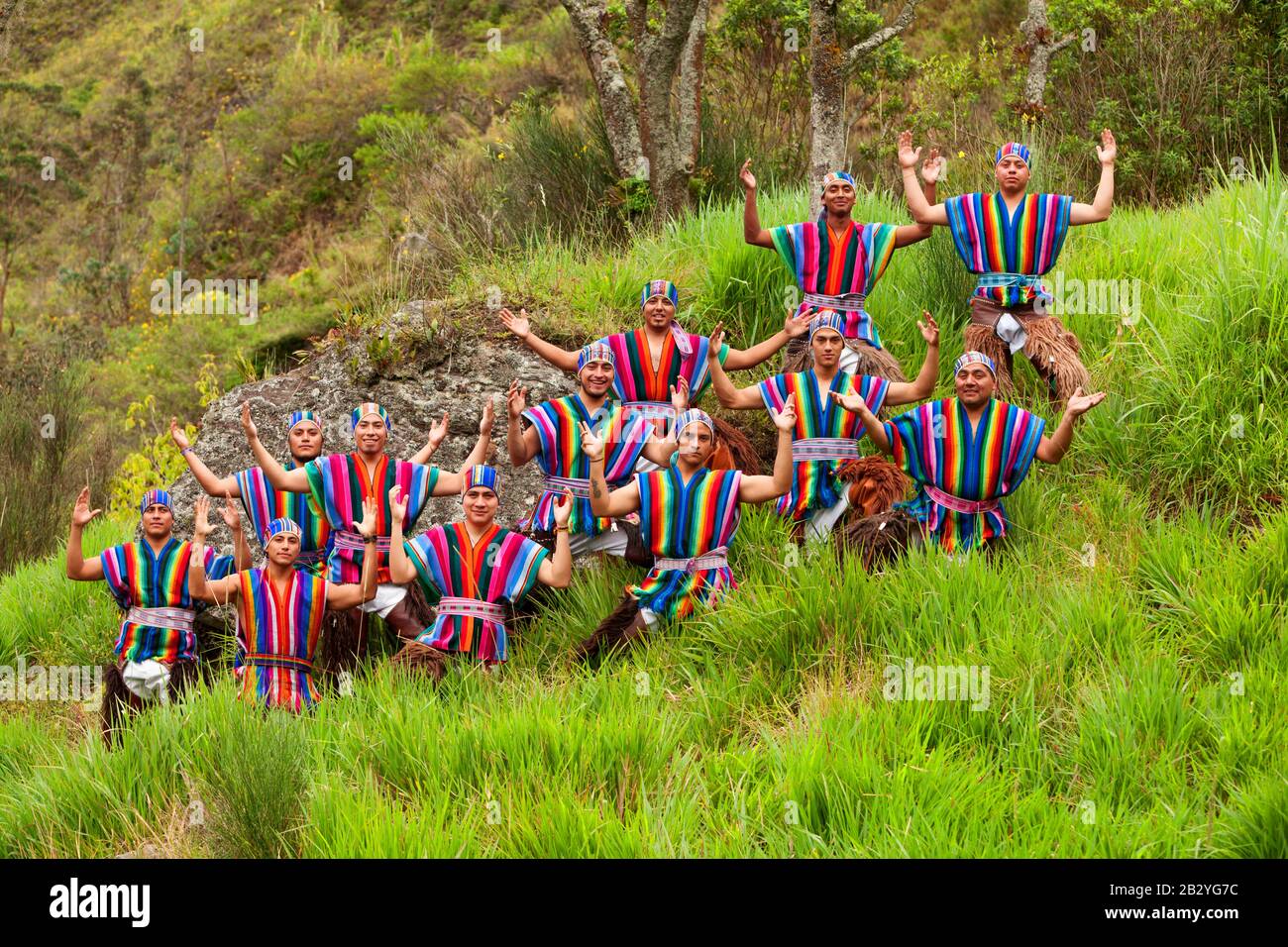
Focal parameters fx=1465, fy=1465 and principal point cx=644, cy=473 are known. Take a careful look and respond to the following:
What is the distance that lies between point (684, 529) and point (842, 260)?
2.32 m

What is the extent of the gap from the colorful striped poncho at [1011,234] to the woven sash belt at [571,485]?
2.62m

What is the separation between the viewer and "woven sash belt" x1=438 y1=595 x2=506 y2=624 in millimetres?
7445

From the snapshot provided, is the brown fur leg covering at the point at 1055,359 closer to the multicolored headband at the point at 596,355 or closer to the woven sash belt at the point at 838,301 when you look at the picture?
the woven sash belt at the point at 838,301

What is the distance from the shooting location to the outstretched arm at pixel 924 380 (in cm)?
748

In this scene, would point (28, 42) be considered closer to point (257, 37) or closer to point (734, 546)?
point (257, 37)

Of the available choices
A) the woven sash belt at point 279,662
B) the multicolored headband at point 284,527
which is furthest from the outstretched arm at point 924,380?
the woven sash belt at point 279,662

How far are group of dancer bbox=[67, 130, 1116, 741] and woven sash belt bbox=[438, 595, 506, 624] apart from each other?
0.01m

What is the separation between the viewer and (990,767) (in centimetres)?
564

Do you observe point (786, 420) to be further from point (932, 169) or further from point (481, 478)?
point (932, 169)

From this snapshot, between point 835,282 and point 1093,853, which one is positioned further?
point 835,282

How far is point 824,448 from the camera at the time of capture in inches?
310
